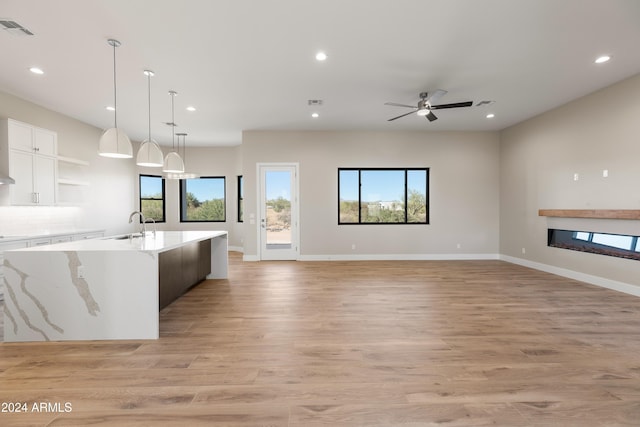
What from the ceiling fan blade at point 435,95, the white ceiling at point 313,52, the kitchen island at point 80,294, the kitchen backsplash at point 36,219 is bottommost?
the kitchen island at point 80,294

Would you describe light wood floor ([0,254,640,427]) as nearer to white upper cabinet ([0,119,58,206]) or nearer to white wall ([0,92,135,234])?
white upper cabinet ([0,119,58,206])

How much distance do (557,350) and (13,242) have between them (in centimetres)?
690

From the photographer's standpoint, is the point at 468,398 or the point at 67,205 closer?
the point at 468,398

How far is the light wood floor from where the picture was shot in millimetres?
1739

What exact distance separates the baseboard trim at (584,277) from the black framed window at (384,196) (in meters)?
2.29

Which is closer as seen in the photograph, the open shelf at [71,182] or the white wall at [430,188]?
the open shelf at [71,182]

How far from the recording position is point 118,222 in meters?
7.34

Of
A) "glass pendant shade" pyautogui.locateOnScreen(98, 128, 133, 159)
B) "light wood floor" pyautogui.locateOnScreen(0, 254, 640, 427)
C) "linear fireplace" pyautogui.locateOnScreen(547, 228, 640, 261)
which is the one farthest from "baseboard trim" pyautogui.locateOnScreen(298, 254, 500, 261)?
"glass pendant shade" pyautogui.locateOnScreen(98, 128, 133, 159)

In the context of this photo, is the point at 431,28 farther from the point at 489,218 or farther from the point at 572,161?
the point at 489,218

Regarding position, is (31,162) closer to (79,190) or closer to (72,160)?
(72,160)

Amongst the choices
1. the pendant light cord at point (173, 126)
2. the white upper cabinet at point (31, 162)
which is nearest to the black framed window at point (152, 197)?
the pendant light cord at point (173, 126)

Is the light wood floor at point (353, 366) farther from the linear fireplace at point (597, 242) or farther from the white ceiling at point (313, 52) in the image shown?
the white ceiling at point (313, 52)

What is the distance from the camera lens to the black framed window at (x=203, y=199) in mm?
8758

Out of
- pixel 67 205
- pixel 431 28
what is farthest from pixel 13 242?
pixel 431 28
